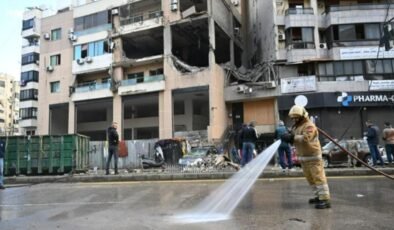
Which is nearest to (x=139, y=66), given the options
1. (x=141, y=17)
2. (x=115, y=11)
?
(x=141, y=17)

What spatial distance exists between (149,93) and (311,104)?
16.5m

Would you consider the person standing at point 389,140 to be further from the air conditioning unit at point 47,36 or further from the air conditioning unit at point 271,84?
the air conditioning unit at point 47,36

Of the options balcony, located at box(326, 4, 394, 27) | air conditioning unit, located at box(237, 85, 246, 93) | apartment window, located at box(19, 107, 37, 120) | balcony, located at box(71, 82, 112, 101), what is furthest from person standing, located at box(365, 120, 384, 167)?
apartment window, located at box(19, 107, 37, 120)

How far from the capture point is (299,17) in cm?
3953

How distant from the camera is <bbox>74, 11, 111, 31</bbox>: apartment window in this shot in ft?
157

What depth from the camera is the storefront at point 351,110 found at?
119 feet

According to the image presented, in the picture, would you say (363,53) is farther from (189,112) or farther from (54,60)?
(54,60)

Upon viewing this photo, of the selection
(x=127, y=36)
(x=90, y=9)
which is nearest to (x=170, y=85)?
(x=127, y=36)

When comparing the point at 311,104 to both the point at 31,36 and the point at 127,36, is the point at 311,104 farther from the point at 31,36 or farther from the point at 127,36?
the point at 31,36

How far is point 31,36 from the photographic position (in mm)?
65375

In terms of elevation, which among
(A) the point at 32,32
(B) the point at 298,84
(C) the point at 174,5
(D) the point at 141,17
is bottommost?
(B) the point at 298,84

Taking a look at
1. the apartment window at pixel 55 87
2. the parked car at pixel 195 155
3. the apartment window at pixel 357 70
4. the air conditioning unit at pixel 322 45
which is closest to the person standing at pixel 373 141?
the parked car at pixel 195 155

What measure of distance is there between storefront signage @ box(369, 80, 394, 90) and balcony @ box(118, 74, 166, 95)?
775 inches

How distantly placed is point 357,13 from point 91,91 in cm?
2912
